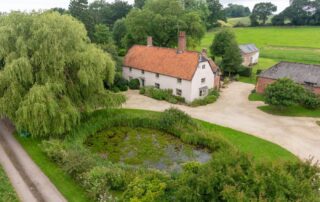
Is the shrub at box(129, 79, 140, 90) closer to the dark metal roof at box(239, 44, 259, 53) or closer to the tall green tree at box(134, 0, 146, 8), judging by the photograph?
the dark metal roof at box(239, 44, 259, 53)

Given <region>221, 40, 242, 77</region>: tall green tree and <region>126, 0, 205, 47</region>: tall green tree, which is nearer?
<region>126, 0, 205, 47</region>: tall green tree

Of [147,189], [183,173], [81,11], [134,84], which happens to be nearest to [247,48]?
[134,84]

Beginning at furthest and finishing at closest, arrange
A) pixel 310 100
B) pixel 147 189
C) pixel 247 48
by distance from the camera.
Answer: pixel 247 48 → pixel 310 100 → pixel 147 189

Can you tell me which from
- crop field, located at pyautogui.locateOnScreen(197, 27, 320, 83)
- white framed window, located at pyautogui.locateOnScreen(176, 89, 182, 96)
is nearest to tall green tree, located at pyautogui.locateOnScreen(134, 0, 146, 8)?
crop field, located at pyautogui.locateOnScreen(197, 27, 320, 83)

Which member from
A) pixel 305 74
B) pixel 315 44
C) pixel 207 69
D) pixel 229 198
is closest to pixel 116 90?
pixel 207 69

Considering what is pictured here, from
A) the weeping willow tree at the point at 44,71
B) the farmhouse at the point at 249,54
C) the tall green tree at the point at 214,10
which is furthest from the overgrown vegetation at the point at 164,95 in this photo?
the tall green tree at the point at 214,10

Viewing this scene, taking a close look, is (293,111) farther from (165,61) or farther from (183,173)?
(183,173)

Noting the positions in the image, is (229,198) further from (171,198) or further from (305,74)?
(305,74)
